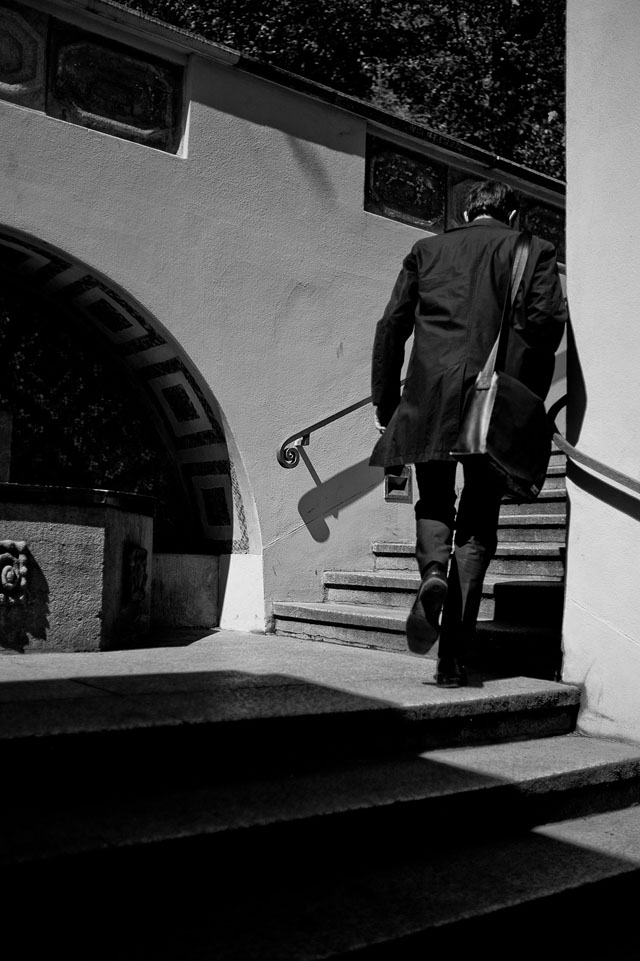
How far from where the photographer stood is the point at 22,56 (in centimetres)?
493

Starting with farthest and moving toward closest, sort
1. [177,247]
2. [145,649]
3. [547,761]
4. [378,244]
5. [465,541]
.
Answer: [378,244], [177,247], [145,649], [465,541], [547,761]

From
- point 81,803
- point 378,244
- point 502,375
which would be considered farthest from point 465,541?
point 378,244

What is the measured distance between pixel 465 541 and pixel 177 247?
2856 mm

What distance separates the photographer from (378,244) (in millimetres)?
6375

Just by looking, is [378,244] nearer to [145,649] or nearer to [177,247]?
[177,247]

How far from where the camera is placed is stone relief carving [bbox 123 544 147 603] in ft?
15.1

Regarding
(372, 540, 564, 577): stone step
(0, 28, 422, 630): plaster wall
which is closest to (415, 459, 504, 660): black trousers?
(372, 540, 564, 577): stone step

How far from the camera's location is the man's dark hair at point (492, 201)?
144 inches

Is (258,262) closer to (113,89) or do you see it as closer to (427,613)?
(113,89)

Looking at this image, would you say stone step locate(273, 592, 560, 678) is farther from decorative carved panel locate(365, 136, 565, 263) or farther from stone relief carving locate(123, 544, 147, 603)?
decorative carved panel locate(365, 136, 565, 263)

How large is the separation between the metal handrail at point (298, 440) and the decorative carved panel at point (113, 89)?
178 cm

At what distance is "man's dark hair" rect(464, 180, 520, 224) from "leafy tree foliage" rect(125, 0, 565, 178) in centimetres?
1039

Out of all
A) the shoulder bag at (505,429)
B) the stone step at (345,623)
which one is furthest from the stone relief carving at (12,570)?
the shoulder bag at (505,429)

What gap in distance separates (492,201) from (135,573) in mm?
2395
